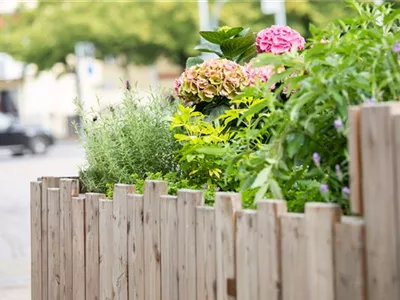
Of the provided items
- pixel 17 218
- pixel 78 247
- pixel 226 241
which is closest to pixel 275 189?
pixel 226 241

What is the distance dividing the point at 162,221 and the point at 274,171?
24.0 inches

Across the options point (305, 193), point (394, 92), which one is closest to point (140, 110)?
point (305, 193)

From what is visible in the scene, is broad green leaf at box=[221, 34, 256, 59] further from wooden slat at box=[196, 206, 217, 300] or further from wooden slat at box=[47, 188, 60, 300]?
wooden slat at box=[196, 206, 217, 300]

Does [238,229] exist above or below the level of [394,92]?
below

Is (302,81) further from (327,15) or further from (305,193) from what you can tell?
(327,15)

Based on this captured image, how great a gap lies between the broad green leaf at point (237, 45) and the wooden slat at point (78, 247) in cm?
139

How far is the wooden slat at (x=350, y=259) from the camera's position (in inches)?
117

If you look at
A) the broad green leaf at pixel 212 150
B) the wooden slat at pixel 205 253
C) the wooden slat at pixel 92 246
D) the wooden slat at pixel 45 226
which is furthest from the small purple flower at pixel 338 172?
the wooden slat at pixel 45 226

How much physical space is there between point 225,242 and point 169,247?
17.9 inches

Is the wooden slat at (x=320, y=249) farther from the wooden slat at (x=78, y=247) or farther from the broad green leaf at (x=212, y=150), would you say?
the wooden slat at (x=78, y=247)

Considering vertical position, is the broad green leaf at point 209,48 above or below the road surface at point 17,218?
above

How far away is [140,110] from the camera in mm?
5266

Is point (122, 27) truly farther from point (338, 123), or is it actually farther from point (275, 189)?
point (338, 123)

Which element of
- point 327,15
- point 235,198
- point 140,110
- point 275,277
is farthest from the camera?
point 327,15
